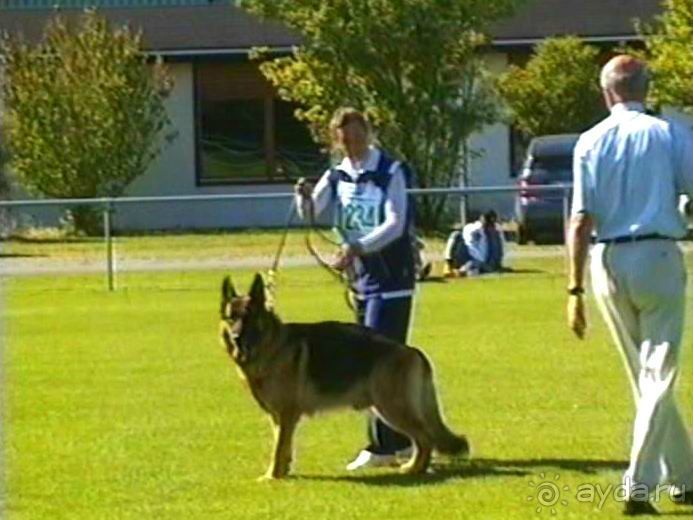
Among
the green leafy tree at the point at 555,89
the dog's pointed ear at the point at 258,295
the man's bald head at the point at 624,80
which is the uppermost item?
the man's bald head at the point at 624,80

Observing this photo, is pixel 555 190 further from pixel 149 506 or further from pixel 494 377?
pixel 149 506

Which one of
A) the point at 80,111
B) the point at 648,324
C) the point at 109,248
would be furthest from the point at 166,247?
the point at 648,324

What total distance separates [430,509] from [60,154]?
30667 millimetres

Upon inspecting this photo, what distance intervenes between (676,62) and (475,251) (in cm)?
813

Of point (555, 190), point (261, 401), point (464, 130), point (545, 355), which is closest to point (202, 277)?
point (555, 190)

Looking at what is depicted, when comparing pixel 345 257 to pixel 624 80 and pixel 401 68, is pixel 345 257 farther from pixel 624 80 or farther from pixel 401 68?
pixel 401 68

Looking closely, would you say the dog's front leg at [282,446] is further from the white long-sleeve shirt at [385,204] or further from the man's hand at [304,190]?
the man's hand at [304,190]

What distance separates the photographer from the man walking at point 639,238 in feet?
32.2

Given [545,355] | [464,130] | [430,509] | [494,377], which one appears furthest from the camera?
[464,130]

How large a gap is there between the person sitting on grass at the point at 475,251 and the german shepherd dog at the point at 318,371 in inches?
732

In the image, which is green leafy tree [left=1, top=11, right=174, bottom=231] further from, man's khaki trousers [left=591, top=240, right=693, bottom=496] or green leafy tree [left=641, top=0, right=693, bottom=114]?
man's khaki trousers [left=591, top=240, right=693, bottom=496]

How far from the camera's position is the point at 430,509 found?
1041 cm

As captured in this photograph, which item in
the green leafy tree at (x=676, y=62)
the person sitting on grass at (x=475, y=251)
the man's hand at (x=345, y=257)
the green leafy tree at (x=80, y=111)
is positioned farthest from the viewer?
the green leafy tree at (x=80, y=111)

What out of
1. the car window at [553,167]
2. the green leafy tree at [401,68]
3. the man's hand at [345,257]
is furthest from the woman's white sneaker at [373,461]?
the green leafy tree at [401,68]
